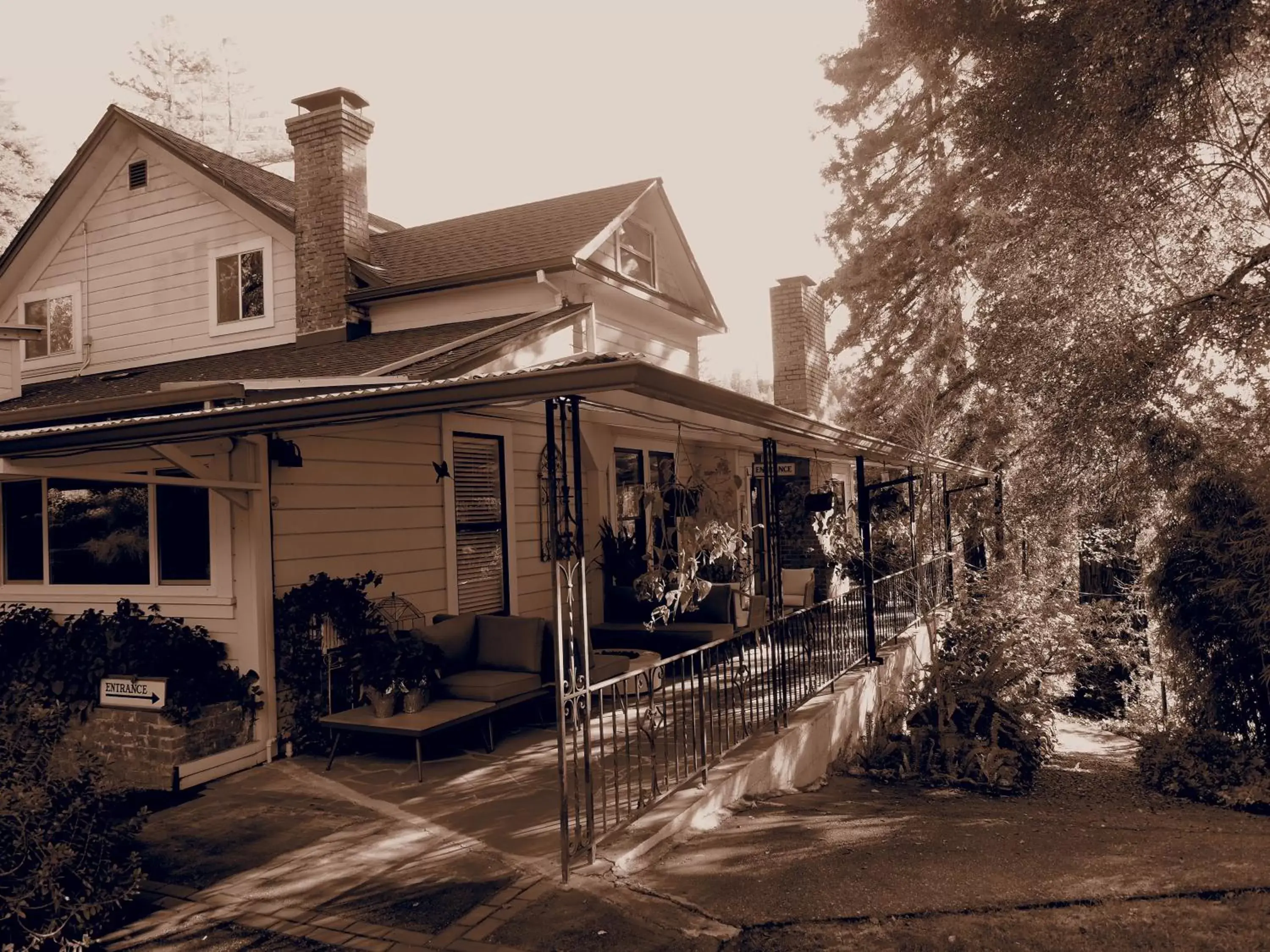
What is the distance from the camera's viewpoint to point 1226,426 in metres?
9.82

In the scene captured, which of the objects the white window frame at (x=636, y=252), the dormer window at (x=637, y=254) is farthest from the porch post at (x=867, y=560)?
the dormer window at (x=637, y=254)

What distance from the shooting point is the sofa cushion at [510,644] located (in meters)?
7.71

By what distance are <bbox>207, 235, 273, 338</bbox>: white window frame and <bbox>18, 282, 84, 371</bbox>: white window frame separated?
2.23m

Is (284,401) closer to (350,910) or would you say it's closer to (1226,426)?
(350,910)

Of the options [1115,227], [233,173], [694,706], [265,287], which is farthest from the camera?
[233,173]

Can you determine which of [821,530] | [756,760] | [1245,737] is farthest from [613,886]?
[821,530]

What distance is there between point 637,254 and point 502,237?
1.92 m

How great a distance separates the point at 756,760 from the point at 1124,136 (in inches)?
254

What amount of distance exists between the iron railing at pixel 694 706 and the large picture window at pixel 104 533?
11.1ft

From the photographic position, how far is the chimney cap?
10609mm

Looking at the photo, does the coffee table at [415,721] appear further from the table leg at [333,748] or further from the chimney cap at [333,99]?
the chimney cap at [333,99]

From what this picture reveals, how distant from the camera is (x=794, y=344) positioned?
54.4 ft

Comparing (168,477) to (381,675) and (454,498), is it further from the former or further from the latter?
(454,498)

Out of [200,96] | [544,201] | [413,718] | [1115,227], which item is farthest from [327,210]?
[200,96]
